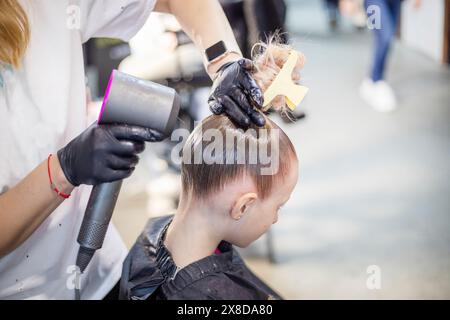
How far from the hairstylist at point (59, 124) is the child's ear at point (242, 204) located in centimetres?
17

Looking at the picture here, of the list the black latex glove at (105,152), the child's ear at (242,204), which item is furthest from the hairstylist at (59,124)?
the child's ear at (242,204)

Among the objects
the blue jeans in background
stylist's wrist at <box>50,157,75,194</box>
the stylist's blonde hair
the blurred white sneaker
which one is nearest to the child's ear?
stylist's wrist at <box>50,157,75,194</box>

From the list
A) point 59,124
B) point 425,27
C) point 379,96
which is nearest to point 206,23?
point 59,124

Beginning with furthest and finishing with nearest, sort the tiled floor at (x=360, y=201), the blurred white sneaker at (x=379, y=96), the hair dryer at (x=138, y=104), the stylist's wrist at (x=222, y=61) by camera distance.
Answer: the blurred white sneaker at (x=379, y=96) → the tiled floor at (x=360, y=201) → the stylist's wrist at (x=222, y=61) → the hair dryer at (x=138, y=104)

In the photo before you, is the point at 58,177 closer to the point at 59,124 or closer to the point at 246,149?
the point at 59,124

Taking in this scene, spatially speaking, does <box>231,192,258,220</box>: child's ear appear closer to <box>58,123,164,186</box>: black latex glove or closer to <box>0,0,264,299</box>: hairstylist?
<box>0,0,264,299</box>: hairstylist

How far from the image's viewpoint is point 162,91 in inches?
35.0

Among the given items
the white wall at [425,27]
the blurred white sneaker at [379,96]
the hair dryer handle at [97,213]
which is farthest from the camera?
the white wall at [425,27]

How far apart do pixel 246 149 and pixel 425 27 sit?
15.0 ft

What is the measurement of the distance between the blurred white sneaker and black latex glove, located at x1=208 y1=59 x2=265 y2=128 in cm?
333

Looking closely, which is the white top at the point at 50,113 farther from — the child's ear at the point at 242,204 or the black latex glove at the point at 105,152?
the child's ear at the point at 242,204

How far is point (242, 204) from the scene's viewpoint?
1.13 metres

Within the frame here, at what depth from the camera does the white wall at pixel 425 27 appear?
15.9 feet

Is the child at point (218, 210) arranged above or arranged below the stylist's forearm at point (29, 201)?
below
